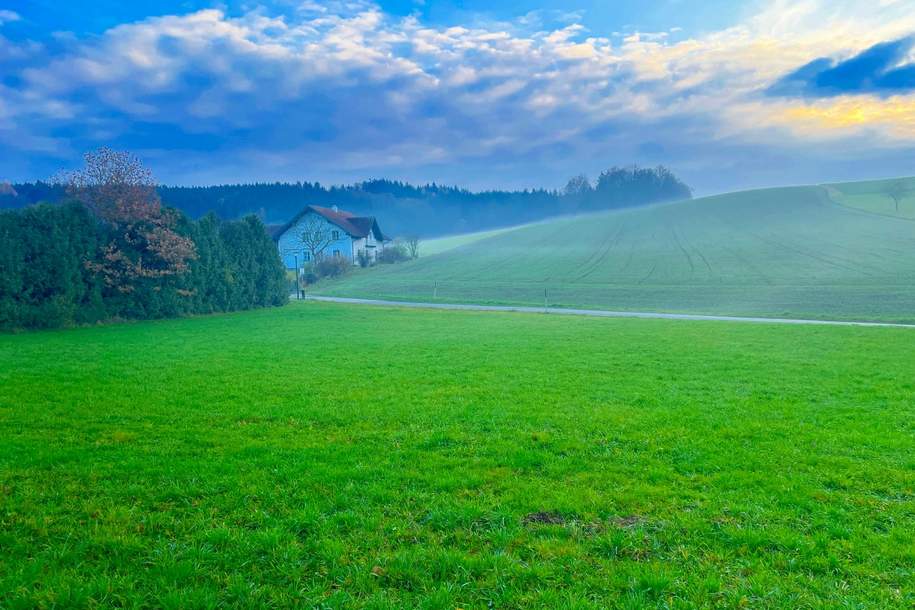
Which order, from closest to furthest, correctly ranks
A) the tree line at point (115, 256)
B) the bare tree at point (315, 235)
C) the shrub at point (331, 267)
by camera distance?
1. the tree line at point (115, 256)
2. the shrub at point (331, 267)
3. the bare tree at point (315, 235)

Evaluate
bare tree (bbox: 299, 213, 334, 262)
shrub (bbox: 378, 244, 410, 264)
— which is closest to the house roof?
bare tree (bbox: 299, 213, 334, 262)

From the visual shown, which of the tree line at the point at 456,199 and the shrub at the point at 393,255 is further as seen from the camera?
the tree line at the point at 456,199

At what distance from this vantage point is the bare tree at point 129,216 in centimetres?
2433

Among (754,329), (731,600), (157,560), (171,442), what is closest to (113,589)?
(157,560)

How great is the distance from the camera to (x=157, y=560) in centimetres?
391

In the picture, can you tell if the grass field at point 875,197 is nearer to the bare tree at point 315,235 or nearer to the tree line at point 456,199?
the tree line at point 456,199

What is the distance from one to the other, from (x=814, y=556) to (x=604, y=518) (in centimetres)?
149

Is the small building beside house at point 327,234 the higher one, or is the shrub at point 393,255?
the small building beside house at point 327,234

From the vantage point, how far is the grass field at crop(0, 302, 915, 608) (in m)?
3.67

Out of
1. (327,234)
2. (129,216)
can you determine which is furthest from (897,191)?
(129,216)

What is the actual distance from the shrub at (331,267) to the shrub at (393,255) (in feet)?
31.2

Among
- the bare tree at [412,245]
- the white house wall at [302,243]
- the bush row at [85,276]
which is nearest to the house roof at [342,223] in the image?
the white house wall at [302,243]

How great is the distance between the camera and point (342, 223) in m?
68.4

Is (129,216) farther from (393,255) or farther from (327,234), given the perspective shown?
(393,255)
